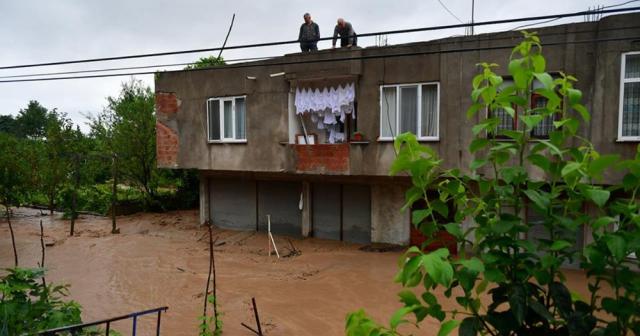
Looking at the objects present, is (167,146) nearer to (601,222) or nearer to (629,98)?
(629,98)

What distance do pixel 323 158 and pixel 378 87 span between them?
9.42 feet

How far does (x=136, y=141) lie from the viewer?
24.4 meters

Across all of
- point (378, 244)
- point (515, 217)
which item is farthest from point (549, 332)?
point (378, 244)

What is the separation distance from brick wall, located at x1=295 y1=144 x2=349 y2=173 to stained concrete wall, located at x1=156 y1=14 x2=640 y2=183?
0.23 metres

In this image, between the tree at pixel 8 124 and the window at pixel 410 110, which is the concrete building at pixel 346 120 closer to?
the window at pixel 410 110

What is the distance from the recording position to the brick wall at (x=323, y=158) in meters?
14.6

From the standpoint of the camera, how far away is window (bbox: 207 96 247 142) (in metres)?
16.9

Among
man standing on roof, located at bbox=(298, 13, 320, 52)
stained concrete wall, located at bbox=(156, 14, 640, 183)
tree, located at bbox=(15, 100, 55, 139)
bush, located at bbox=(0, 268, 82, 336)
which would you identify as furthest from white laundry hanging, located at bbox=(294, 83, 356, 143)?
tree, located at bbox=(15, 100, 55, 139)

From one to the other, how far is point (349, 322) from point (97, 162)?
27.8 m

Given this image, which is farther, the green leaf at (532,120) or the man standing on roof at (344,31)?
the man standing on roof at (344,31)

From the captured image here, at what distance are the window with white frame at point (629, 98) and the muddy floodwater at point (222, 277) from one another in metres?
6.45

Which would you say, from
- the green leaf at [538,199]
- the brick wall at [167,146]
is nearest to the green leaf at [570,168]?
the green leaf at [538,199]

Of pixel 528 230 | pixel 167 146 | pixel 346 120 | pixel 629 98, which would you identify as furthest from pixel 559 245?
pixel 167 146

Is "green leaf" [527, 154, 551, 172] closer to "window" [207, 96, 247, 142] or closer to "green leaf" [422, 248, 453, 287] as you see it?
"green leaf" [422, 248, 453, 287]
